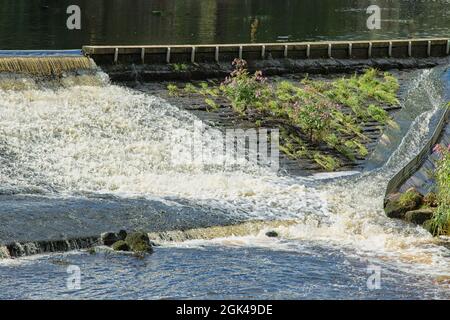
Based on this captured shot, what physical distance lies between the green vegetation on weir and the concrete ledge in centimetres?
142

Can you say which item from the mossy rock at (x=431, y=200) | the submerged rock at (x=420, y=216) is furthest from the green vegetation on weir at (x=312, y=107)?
the submerged rock at (x=420, y=216)

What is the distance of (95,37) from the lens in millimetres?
63781

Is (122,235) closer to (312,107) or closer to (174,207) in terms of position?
(174,207)

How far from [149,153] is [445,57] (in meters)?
27.1

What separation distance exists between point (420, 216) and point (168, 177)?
8504 mm

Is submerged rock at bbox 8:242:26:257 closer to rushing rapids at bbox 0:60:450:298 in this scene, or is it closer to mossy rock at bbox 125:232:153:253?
rushing rapids at bbox 0:60:450:298

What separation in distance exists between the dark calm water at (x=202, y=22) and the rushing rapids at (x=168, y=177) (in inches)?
815

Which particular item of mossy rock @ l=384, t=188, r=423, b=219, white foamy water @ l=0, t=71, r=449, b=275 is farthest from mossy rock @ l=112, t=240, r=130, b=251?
mossy rock @ l=384, t=188, r=423, b=219

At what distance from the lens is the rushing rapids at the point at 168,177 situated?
26.7 m

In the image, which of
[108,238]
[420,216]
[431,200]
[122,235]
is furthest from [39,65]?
[420,216]

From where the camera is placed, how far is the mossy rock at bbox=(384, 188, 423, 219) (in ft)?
94.5

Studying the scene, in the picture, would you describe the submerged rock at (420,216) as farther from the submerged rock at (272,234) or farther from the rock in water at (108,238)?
the rock in water at (108,238)

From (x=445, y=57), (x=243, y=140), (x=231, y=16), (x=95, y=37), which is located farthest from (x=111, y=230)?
(x=231, y=16)
